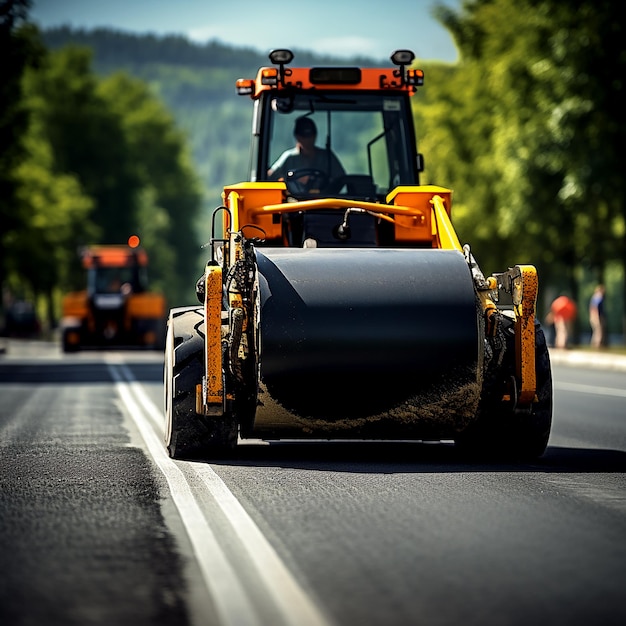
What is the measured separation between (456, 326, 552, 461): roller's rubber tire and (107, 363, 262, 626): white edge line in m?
2.44

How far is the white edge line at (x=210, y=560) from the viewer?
5.76 m

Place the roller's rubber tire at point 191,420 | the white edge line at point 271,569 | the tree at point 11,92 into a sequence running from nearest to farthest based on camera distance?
the white edge line at point 271,569
the roller's rubber tire at point 191,420
the tree at point 11,92

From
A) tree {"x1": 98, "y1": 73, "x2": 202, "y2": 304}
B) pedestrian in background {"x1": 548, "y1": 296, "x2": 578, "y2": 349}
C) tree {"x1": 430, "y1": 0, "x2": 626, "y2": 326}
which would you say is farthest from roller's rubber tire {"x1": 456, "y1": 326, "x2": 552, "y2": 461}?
tree {"x1": 98, "y1": 73, "x2": 202, "y2": 304}

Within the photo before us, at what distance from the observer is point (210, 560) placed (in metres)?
6.90

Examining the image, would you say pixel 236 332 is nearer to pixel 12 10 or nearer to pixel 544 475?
pixel 544 475

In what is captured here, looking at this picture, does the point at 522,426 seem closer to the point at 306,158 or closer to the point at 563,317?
the point at 306,158

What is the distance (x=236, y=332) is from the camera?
36.4 ft

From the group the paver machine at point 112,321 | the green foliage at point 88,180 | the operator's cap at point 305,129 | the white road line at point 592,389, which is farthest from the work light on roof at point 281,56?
the paver machine at point 112,321

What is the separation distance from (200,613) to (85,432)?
29.1 ft

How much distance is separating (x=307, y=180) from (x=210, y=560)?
7705mm

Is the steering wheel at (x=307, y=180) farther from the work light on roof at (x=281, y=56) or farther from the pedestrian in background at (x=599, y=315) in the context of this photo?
the pedestrian in background at (x=599, y=315)

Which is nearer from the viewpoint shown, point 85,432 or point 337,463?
point 337,463

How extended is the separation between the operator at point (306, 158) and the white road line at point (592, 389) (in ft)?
30.0

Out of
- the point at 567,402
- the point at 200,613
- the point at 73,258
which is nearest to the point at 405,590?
the point at 200,613
